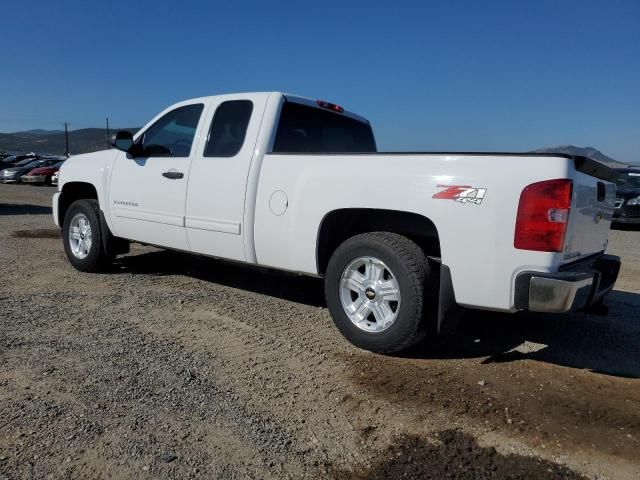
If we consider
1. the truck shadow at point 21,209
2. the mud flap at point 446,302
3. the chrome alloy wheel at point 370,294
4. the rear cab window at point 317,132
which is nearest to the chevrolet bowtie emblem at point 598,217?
the mud flap at point 446,302

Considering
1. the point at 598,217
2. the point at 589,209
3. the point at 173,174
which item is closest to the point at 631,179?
the point at 598,217

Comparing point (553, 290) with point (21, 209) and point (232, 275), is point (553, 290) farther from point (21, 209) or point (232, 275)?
point (21, 209)

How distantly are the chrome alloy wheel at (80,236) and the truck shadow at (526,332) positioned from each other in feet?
1.45

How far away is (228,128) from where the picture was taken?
16.2ft

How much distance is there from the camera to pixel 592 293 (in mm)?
3553

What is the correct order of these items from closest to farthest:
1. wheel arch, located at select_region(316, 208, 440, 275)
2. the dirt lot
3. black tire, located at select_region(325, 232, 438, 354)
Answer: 1. the dirt lot
2. black tire, located at select_region(325, 232, 438, 354)
3. wheel arch, located at select_region(316, 208, 440, 275)

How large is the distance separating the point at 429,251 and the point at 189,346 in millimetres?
2018

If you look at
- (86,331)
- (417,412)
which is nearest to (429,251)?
(417,412)

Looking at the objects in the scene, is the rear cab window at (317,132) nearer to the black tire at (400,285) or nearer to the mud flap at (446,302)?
the black tire at (400,285)

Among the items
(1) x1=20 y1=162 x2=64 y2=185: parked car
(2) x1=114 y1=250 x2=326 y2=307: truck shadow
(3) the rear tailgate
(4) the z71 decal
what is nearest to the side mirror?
(2) x1=114 y1=250 x2=326 y2=307: truck shadow

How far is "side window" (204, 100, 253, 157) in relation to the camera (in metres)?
4.79

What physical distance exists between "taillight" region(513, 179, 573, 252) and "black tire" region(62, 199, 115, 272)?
15.2 feet

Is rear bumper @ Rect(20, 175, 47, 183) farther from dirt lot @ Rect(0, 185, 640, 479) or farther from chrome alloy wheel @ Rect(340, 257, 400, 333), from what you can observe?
chrome alloy wheel @ Rect(340, 257, 400, 333)

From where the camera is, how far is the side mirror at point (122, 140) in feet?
17.9
